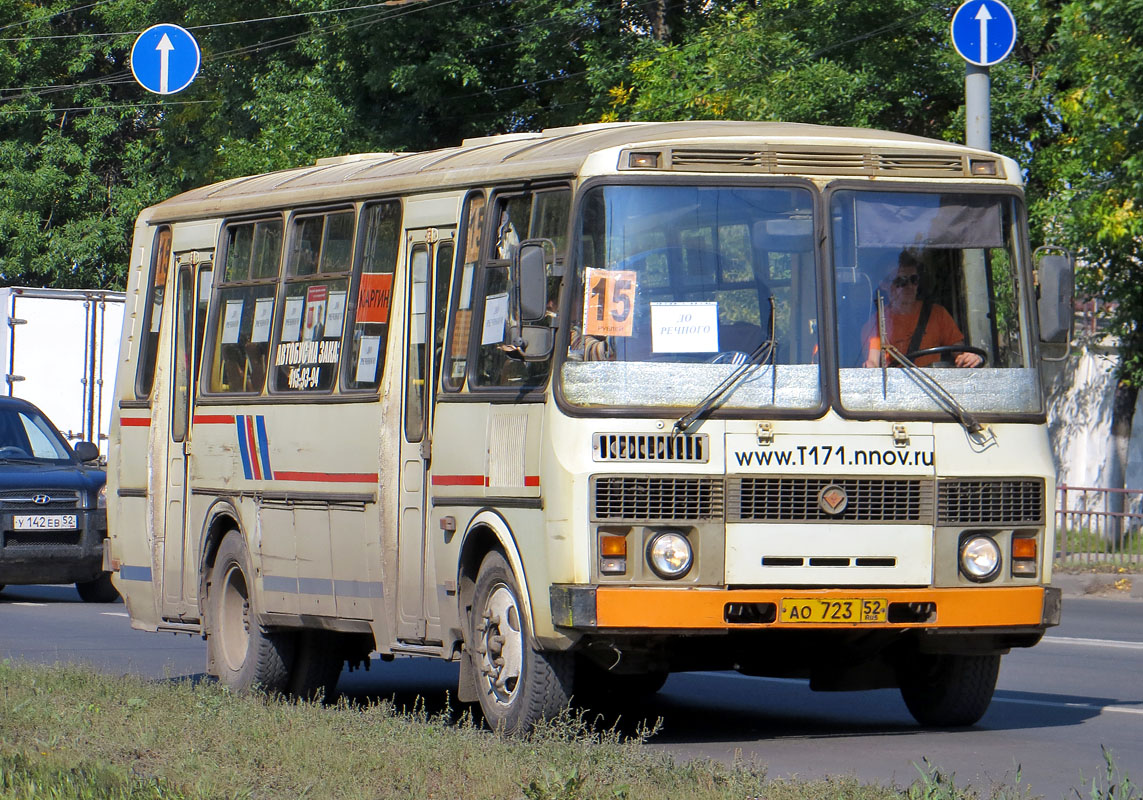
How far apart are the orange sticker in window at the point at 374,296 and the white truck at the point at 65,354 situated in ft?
58.2

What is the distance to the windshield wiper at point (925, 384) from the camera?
9.34 m

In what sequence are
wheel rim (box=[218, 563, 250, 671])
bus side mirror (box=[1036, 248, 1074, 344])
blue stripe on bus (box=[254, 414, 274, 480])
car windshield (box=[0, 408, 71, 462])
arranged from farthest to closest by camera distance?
car windshield (box=[0, 408, 71, 462]), wheel rim (box=[218, 563, 250, 671]), blue stripe on bus (box=[254, 414, 274, 480]), bus side mirror (box=[1036, 248, 1074, 344])

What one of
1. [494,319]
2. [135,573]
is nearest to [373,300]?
[494,319]

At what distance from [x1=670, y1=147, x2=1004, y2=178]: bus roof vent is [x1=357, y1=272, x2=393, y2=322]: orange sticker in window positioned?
7.16 ft

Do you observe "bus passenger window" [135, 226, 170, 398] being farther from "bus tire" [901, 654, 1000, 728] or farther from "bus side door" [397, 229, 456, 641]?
"bus tire" [901, 654, 1000, 728]

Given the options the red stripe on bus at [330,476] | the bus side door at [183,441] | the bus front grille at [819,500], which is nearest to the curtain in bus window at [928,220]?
the bus front grille at [819,500]

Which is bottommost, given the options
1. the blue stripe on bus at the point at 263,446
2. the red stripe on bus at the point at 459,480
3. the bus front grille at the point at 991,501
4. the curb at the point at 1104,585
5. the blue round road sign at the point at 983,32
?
the curb at the point at 1104,585

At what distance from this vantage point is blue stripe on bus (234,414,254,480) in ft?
38.9

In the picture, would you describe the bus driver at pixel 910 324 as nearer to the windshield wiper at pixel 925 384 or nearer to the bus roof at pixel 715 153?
the windshield wiper at pixel 925 384

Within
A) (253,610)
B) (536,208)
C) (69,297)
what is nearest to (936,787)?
(536,208)

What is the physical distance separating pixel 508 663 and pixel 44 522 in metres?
10.8

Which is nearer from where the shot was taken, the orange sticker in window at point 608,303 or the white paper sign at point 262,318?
the orange sticker in window at point 608,303

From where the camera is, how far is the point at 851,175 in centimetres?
950

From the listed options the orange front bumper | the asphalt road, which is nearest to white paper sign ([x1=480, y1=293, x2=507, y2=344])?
the orange front bumper
